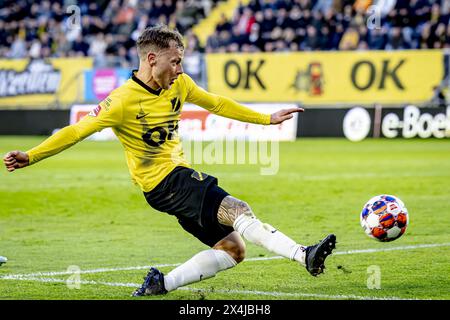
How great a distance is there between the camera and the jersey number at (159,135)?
6605 mm

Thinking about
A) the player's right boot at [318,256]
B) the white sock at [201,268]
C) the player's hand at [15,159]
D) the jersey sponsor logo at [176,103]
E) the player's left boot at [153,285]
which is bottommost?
the player's left boot at [153,285]

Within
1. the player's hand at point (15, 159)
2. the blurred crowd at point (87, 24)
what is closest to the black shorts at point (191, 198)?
the player's hand at point (15, 159)

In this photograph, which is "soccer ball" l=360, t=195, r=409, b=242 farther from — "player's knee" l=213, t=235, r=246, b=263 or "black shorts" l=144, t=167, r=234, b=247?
"black shorts" l=144, t=167, r=234, b=247

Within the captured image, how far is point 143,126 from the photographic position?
656cm

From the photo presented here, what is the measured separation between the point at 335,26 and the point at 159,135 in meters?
21.0

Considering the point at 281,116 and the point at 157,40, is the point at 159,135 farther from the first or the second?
the point at 281,116

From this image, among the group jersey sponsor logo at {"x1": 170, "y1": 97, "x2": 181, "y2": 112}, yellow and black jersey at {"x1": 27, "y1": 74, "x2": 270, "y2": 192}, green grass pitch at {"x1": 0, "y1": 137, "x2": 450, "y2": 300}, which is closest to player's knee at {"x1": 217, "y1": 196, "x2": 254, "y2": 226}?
yellow and black jersey at {"x1": 27, "y1": 74, "x2": 270, "y2": 192}

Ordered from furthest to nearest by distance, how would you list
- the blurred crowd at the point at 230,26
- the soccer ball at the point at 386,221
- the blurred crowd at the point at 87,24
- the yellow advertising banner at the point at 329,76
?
the blurred crowd at the point at 87,24 < the blurred crowd at the point at 230,26 < the yellow advertising banner at the point at 329,76 < the soccer ball at the point at 386,221

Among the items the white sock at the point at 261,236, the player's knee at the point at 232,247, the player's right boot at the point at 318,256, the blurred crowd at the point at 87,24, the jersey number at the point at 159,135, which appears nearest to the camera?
the player's right boot at the point at 318,256

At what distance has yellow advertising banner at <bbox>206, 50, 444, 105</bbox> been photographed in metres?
25.3

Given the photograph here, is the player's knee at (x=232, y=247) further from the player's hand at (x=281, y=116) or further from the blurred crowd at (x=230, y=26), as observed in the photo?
the blurred crowd at (x=230, y=26)

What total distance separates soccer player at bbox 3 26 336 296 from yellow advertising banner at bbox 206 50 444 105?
19135mm

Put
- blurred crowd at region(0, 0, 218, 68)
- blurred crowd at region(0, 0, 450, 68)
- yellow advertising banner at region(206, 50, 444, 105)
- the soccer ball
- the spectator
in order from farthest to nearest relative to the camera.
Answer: blurred crowd at region(0, 0, 218, 68) < the spectator < blurred crowd at region(0, 0, 450, 68) < yellow advertising banner at region(206, 50, 444, 105) < the soccer ball

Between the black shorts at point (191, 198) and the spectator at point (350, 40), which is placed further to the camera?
the spectator at point (350, 40)
